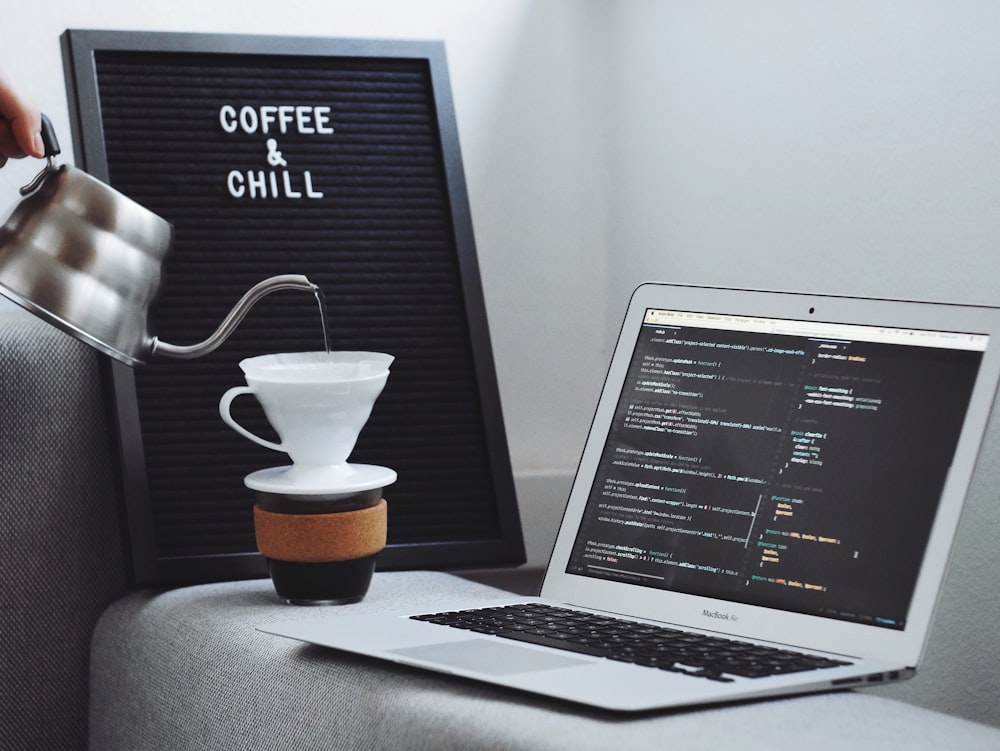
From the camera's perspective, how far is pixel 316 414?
0.98m

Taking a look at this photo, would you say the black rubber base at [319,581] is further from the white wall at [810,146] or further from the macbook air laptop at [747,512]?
the white wall at [810,146]

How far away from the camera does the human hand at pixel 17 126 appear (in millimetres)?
1019

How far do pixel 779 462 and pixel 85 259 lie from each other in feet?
1.78

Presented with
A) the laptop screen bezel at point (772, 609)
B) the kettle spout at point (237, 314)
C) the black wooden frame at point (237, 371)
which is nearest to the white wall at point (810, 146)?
the laptop screen bezel at point (772, 609)

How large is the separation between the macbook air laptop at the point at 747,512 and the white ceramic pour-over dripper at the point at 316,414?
12 centimetres

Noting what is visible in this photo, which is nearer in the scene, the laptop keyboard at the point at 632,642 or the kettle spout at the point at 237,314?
the laptop keyboard at the point at 632,642

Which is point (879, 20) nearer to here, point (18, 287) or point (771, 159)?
point (771, 159)

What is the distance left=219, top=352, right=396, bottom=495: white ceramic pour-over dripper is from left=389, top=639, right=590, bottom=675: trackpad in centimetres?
24

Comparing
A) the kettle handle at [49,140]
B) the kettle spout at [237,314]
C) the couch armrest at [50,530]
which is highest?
the kettle handle at [49,140]

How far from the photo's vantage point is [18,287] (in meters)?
0.91

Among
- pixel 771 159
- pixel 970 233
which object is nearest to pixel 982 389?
pixel 970 233

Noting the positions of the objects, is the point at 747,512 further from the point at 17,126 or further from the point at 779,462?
the point at 17,126

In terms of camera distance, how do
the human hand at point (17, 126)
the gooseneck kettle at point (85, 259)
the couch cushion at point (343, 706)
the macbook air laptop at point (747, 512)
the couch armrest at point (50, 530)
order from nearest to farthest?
1. the couch cushion at point (343, 706)
2. the macbook air laptop at point (747, 512)
3. the gooseneck kettle at point (85, 259)
4. the human hand at point (17, 126)
5. the couch armrest at point (50, 530)

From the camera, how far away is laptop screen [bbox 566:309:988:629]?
82 centimetres
